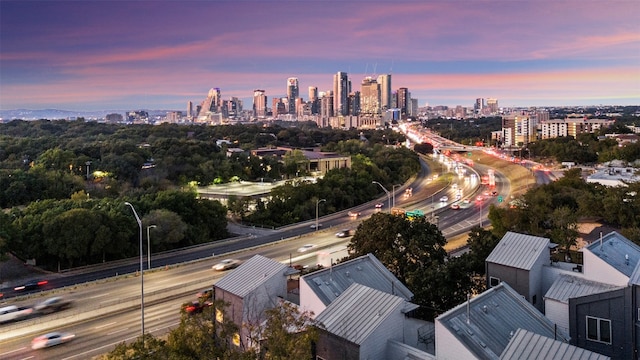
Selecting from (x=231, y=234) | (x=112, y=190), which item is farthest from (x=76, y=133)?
(x=231, y=234)

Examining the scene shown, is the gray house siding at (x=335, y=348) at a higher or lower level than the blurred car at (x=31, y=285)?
higher

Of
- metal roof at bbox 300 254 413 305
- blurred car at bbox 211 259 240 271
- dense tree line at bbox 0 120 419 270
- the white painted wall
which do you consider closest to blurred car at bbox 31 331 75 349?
blurred car at bbox 211 259 240 271

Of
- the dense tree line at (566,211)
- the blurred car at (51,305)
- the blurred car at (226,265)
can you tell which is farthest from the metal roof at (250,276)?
the dense tree line at (566,211)

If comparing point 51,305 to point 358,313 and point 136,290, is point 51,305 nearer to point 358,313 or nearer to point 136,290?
point 136,290

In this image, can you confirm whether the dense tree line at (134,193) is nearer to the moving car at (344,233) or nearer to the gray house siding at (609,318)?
the moving car at (344,233)

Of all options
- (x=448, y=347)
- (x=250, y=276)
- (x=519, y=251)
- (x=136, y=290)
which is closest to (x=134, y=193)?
(x=136, y=290)

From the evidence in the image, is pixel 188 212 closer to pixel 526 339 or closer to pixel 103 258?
pixel 103 258
